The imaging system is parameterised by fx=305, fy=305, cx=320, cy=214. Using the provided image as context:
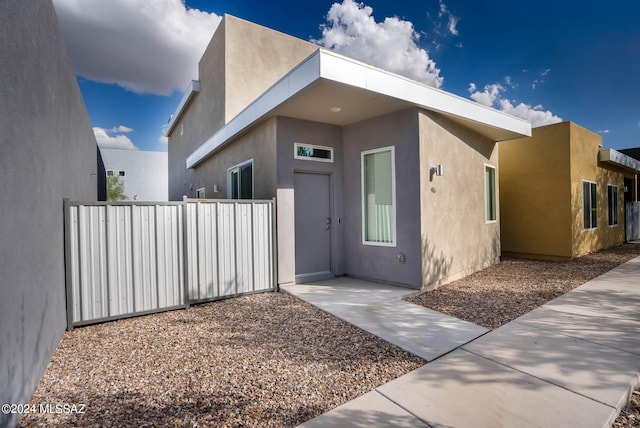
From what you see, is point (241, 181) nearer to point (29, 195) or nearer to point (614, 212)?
point (29, 195)

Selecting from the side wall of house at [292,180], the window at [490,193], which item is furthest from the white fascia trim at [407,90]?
the side wall of house at [292,180]

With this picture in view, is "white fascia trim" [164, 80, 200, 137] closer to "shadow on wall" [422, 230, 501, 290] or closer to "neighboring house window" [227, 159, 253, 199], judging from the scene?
"neighboring house window" [227, 159, 253, 199]

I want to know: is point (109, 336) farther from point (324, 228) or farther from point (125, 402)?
point (324, 228)

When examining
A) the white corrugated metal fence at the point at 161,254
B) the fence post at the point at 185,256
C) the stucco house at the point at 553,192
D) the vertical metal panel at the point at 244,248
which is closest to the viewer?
the white corrugated metal fence at the point at 161,254

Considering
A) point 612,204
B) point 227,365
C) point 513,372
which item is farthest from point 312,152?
point 612,204

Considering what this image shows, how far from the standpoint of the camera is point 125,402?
7.76 ft

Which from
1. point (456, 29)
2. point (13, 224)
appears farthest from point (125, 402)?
point (456, 29)

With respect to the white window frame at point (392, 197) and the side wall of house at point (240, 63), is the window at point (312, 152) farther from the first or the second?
the side wall of house at point (240, 63)

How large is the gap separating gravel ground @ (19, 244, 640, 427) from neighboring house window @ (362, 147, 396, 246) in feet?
5.09

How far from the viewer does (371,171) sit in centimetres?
642

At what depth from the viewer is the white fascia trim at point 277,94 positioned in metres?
4.36

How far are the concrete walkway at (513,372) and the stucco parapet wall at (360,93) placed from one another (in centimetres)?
338

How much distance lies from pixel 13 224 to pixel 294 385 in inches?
93.5

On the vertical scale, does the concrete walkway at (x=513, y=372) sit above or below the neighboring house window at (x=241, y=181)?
below
